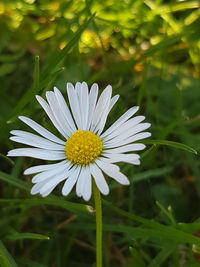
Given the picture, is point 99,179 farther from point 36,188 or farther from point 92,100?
point 92,100

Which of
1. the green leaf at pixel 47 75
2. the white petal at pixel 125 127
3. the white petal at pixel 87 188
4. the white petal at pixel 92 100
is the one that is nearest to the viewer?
the white petal at pixel 87 188

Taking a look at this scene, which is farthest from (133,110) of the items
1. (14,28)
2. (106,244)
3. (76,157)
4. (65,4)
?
(14,28)

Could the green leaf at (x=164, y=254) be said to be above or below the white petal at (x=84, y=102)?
below

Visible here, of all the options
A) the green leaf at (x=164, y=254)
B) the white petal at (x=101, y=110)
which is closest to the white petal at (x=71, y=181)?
the white petal at (x=101, y=110)

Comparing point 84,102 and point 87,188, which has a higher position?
point 84,102

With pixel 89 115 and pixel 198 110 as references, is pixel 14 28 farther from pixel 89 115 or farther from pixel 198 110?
pixel 89 115

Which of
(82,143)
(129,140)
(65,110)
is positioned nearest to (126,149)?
(129,140)

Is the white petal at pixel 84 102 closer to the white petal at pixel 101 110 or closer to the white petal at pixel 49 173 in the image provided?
the white petal at pixel 101 110
